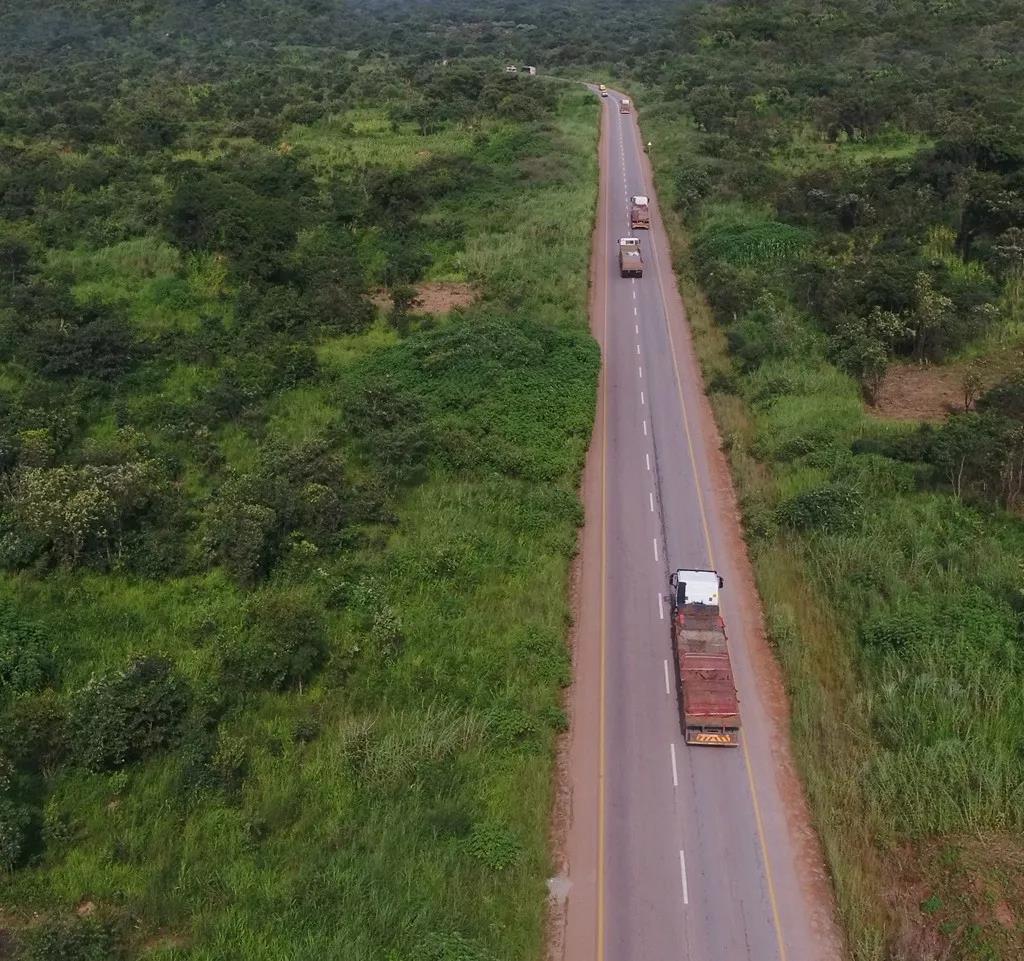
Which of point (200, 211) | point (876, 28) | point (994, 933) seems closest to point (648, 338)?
point (200, 211)

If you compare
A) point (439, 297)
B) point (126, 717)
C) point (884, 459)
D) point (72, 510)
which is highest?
point (72, 510)

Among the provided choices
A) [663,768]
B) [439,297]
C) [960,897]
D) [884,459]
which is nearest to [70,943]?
[663,768]

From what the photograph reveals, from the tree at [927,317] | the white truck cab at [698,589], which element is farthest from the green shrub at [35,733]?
the tree at [927,317]

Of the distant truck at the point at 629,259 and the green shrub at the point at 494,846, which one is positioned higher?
the distant truck at the point at 629,259

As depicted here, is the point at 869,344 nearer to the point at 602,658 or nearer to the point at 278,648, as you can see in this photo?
the point at 602,658

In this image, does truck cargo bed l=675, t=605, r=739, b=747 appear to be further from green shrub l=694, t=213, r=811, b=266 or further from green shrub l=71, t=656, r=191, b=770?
green shrub l=694, t=213, r=811, b=266

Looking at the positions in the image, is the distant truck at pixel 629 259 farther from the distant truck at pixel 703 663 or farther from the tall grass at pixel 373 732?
the distant truck at pixel 703 663

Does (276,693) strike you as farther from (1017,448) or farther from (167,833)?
(1017,448)
